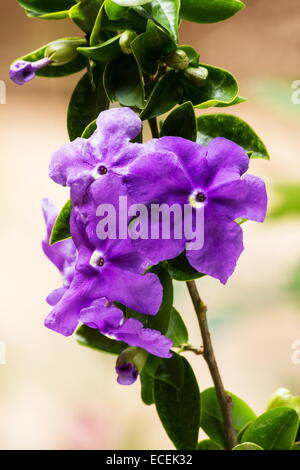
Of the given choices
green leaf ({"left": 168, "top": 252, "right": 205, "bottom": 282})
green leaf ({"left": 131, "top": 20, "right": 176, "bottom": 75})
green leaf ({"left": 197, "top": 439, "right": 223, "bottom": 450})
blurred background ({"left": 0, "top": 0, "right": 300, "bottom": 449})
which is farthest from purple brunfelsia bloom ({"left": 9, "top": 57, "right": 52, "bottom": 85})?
blurred background ({"left": 0, "top": 0, "right": 300, "bottom": 449})

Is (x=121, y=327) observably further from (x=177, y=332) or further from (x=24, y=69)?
(x=24, y=69)

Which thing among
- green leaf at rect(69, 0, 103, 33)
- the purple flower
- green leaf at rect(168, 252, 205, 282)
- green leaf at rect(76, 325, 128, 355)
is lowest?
green leaf at rect(76, 325, 128, 355)

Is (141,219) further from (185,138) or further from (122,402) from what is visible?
(122,402)

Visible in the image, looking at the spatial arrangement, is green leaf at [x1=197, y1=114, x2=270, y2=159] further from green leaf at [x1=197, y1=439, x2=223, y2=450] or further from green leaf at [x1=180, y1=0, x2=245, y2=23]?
green leaf at [x1=197, y1=439, x2=223, y2=450]

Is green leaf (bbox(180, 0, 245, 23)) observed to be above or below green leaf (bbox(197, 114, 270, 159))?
above
